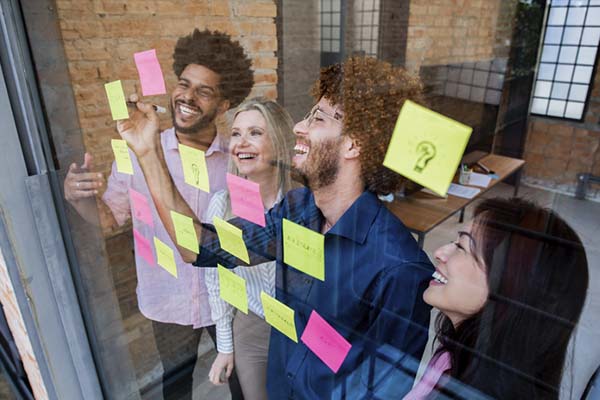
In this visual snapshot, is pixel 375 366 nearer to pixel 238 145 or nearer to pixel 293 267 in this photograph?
pixel 293 267

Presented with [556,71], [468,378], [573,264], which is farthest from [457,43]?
[468,378]

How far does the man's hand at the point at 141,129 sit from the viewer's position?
3.78ft

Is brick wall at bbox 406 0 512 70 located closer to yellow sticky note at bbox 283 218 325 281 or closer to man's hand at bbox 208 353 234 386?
yellow sticky note at bbox 283 218 325 281

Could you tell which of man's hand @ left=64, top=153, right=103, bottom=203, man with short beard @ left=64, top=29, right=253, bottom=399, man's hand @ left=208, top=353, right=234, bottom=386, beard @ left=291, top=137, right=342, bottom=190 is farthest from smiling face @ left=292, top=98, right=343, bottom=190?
man's hand @ left=64, top=153, right=103, bottom=203

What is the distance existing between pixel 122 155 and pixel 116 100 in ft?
0.58

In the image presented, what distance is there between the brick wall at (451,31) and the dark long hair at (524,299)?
193 millimetres

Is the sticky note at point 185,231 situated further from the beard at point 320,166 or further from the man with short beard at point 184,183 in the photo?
the beard at point 320,166

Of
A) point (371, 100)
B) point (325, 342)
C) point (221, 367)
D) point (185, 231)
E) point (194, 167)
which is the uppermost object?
point (371, 100)

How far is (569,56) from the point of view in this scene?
429 mm

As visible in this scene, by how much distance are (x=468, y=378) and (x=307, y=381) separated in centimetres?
46

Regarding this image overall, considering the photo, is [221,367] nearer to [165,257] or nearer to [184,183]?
[165,257]

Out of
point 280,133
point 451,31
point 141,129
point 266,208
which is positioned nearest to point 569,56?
point 451,31

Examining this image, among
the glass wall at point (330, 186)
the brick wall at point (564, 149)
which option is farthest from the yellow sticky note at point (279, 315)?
the brick wall at point (564, 149)

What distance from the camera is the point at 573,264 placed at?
48 centimetres
